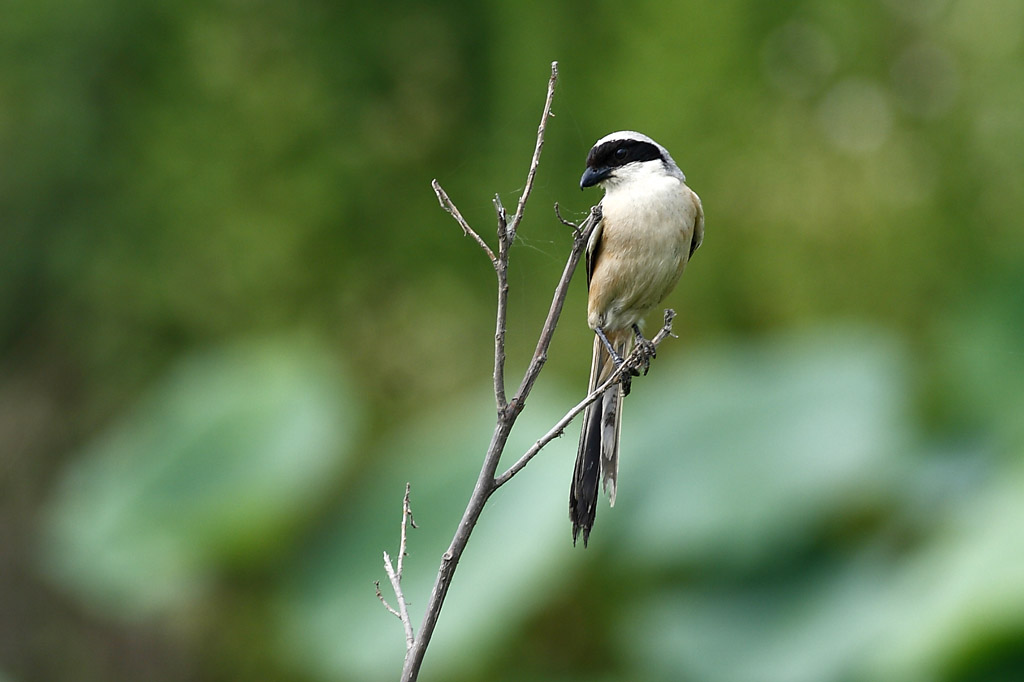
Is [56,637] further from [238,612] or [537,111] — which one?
[537,111]

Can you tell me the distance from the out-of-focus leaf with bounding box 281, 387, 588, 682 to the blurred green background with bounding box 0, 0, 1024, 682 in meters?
0.02

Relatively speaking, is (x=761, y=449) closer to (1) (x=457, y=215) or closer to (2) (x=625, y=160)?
(2) (x=625, y=160)

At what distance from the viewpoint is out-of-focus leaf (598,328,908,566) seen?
3246 millimetres

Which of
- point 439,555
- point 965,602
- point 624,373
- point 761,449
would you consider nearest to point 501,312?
point 624,373

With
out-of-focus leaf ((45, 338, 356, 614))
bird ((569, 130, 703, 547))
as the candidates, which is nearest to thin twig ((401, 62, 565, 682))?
bird ((569, 130, 703, 547))

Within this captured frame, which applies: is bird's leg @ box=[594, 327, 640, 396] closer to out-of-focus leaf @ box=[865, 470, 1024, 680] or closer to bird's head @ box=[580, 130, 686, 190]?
bird's head @ box=[580, 130, 686, 190]

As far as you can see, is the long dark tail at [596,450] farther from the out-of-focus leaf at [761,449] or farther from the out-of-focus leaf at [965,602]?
the out-of-focus leaf at [761,449]

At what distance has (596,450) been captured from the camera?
974mm

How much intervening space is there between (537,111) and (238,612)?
85.1 inches

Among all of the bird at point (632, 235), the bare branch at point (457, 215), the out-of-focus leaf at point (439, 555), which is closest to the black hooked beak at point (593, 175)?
the bird at point (632, 235)

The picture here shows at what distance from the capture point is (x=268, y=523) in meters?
3.44

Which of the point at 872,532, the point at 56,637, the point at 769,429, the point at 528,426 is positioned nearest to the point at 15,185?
the point at 56,637

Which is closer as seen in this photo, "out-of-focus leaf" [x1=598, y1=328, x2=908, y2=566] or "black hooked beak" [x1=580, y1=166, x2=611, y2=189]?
"black hooked beak" [x1=580, y1=166, x2=611, y2=189]

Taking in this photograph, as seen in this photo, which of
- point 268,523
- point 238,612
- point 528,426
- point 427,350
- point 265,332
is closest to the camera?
point 528,426
